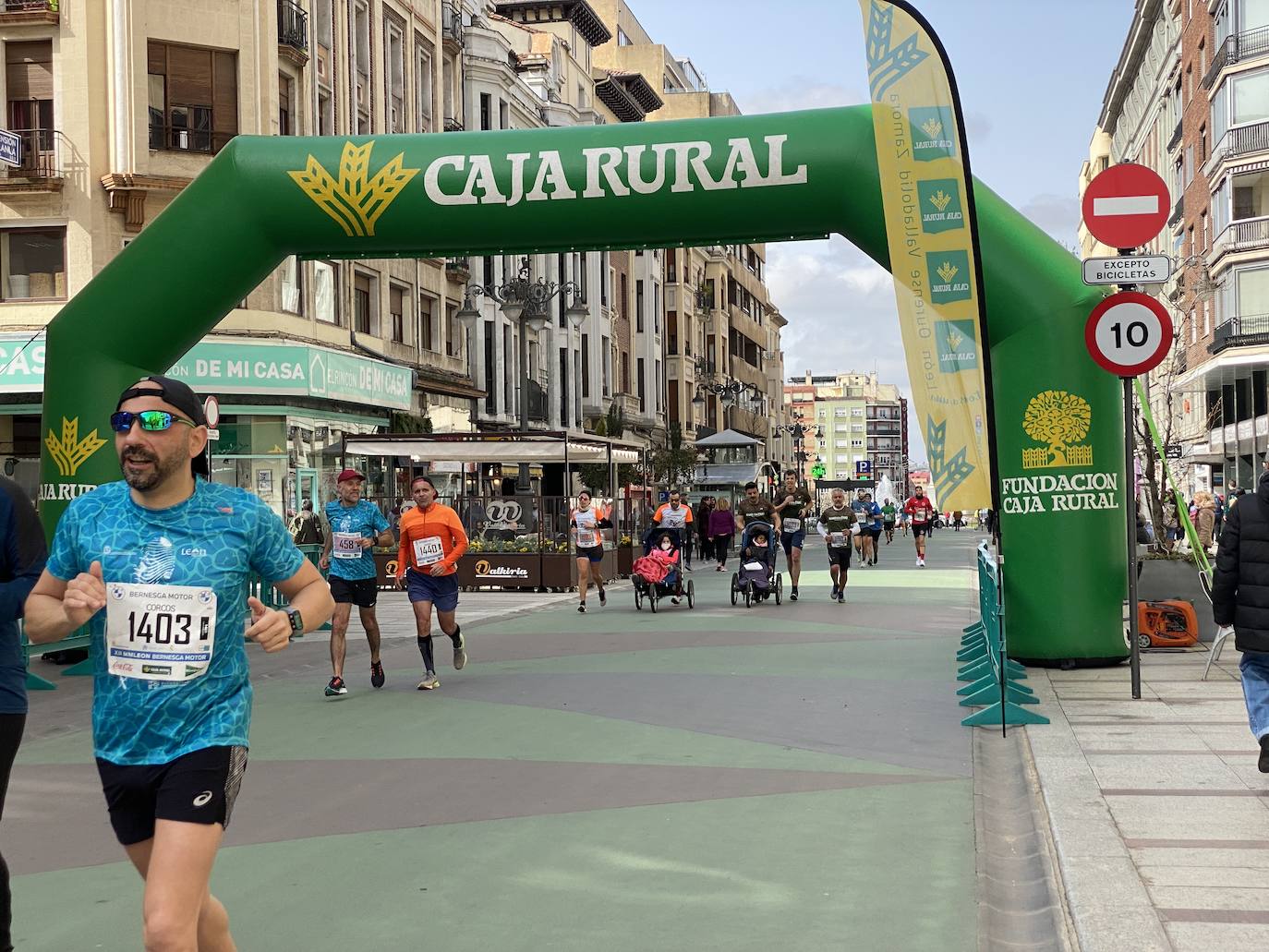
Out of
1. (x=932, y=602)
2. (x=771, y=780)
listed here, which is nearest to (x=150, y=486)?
(x=771, y=780)

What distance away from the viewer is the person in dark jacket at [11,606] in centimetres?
471

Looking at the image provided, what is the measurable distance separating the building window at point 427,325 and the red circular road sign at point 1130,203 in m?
30.7

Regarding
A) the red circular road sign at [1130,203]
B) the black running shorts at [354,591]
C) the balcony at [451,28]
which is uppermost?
the balcony at [451,28]

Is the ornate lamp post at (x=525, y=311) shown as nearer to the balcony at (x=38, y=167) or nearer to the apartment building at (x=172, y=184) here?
the apartment building at (x=172, y=184)

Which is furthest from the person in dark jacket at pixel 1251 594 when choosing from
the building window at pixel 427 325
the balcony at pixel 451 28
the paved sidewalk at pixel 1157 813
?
the balcony at pixel 451 28

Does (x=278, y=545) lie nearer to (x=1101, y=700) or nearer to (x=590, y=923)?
(x=590, y=923)

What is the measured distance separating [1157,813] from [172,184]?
2543 centimetres

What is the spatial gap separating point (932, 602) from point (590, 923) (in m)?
17.1

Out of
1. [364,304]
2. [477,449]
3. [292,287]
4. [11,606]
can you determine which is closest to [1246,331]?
[364,304]

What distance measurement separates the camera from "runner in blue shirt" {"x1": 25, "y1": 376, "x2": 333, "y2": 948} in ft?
13.4

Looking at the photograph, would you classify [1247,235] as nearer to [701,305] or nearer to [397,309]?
[397,309]

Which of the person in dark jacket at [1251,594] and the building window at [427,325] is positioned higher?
the building window at [427,325]

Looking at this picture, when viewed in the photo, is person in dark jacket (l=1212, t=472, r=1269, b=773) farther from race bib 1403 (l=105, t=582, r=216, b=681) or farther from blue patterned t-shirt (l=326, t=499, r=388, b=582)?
blue patterned t-shirt (l=326, t=499, r=388, b=582)

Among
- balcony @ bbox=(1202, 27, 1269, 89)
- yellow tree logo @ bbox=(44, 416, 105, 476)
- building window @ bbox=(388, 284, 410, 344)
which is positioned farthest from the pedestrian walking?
balcony @ bbox=(1202, 27, 1269, 89)
